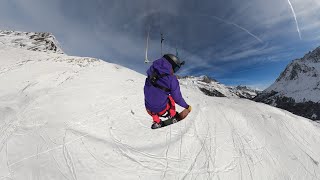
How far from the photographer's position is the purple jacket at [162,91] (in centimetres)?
818

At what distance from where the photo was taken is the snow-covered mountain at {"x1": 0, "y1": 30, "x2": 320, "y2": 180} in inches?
434

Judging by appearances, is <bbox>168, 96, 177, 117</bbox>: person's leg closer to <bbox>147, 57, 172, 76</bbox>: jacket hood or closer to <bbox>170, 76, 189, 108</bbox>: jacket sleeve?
<bbox>170, 76, 189, 108</bbox>: jacket sleeve

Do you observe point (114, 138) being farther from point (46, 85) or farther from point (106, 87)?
point (46, 85)

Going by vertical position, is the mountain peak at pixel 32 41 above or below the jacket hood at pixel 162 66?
above

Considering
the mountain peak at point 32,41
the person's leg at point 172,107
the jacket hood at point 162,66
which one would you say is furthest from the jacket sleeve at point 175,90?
the mountain peak at point 32,41

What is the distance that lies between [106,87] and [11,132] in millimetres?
6024

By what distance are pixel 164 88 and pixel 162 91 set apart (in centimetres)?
16

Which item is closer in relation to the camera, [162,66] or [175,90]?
[162,66]

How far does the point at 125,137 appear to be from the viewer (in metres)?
12.7

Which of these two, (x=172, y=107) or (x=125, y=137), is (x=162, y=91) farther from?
(x=125, y=137)

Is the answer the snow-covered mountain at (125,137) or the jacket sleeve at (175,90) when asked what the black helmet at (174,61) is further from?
the snow-covered mountain at (125,137)

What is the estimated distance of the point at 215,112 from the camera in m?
16.4

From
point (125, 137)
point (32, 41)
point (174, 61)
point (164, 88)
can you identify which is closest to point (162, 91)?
point (164, 88)

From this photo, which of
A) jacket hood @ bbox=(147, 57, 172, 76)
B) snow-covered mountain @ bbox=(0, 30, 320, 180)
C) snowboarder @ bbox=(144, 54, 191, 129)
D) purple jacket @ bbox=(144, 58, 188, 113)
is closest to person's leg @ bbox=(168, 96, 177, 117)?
snowboarder @ bbox=(144, 54, 191, 129)
